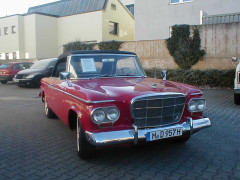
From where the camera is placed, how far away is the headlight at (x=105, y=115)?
123 inches

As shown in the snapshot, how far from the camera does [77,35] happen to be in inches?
1045

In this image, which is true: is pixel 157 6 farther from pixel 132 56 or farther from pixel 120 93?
pixel 120 93

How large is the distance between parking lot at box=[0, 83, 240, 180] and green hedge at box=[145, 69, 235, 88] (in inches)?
237

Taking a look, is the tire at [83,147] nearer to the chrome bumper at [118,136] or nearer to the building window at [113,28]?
the chrome bumper at [118,136]

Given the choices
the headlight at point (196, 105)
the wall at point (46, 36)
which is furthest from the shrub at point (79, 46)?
the headlight at point (196, 105)

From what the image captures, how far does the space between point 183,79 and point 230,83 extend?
209 cm

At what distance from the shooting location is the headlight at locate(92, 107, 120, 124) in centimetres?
312

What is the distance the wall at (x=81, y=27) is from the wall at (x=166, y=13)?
6.94 metres

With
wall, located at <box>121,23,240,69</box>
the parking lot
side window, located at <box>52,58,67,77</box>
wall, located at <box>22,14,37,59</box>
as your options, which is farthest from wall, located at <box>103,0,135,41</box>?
the parking lot

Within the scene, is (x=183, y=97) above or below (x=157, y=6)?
below

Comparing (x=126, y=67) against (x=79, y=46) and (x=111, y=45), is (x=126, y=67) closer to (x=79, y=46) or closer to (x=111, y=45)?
(x=111, y=45)

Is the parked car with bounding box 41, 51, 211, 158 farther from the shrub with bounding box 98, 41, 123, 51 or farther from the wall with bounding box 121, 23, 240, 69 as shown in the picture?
the shrub with bounding box 98, 41, 123, 51

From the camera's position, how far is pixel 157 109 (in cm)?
338

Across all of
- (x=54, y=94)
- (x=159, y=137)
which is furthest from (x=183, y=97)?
(x=54, y=94)
